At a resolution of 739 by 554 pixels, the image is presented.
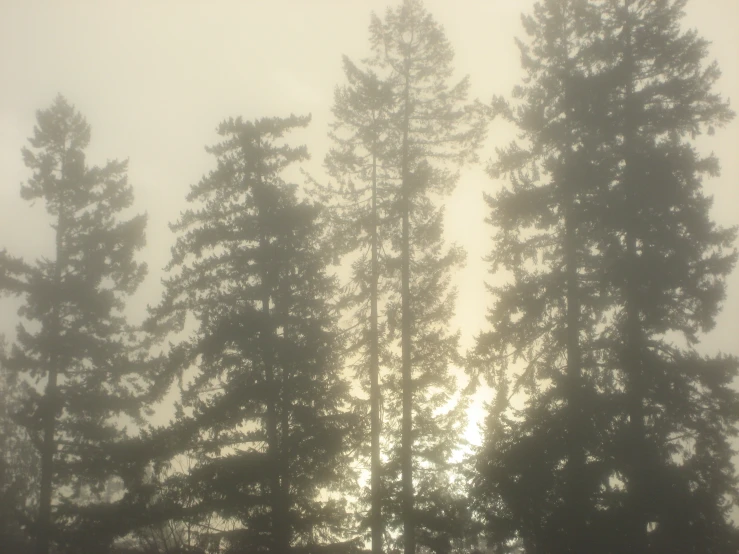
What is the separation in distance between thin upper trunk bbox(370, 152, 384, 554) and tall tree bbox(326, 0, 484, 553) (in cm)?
11

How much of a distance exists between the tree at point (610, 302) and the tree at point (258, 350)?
193 inches

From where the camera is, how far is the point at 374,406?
1816cm

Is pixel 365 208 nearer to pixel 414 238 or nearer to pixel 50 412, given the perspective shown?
pixel 414 238

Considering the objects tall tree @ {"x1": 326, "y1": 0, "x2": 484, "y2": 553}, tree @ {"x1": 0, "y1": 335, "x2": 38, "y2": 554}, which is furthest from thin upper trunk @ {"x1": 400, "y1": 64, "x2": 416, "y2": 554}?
tree @ {"x1": 0, "y1": 335, "x2": 38, "y2": 554}

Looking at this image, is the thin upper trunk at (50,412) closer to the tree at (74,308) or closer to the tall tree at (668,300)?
the tree at (74,308)

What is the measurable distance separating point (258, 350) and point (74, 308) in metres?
8.36

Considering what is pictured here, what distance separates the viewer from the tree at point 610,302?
1326cm

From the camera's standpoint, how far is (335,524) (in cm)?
1636

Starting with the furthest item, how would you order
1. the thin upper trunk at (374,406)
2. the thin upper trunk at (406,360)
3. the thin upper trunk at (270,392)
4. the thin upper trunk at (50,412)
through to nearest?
the thin upper trunk at (50,412), the thin upper trunk at (374,406), the thin upper trunk at (406,360), the thin upper trunk at (270,392)

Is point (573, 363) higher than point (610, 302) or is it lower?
lower

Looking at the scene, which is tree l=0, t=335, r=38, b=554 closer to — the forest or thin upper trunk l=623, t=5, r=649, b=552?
the forest

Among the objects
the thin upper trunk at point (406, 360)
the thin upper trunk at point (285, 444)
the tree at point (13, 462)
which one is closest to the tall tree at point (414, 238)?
the thin upper trunk at point (406, 360)

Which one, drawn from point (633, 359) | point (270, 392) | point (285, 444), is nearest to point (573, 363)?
point (633, 359)

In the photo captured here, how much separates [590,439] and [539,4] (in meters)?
12.2
